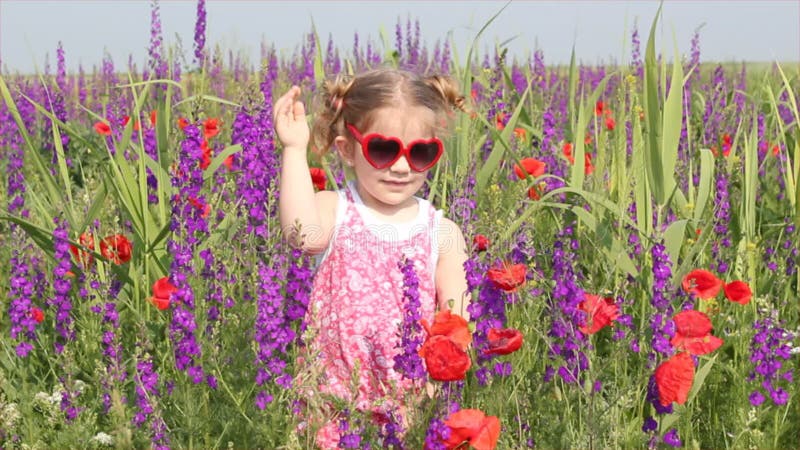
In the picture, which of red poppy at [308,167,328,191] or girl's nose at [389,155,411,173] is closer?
girl's nose at [389,155,411,173]

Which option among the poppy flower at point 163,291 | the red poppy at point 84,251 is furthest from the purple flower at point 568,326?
the red poppy at point 84,251

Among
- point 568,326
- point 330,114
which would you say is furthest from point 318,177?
point 568,326

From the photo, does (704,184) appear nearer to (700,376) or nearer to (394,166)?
(700,376)

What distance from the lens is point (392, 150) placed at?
301cm

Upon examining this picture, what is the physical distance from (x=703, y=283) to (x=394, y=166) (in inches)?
41.3

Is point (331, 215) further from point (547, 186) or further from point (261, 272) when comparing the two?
point (547, 186)

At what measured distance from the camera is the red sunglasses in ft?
9.80

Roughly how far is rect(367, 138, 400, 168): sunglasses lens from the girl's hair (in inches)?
6.9

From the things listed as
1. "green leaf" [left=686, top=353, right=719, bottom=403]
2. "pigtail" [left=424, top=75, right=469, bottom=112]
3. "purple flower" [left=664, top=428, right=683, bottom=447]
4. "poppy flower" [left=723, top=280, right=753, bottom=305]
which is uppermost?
"pigtail" [left=424, top=75, right=469, bottom=112]

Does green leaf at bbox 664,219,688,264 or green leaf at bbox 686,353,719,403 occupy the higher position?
green leaf at bbox 664,219,688,264

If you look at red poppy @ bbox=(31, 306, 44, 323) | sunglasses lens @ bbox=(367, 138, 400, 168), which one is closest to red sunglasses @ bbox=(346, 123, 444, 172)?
sunglasses lens @ bbox=(367, 138, 400, 168)

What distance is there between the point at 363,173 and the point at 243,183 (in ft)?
1.52

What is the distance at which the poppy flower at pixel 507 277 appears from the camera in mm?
2406

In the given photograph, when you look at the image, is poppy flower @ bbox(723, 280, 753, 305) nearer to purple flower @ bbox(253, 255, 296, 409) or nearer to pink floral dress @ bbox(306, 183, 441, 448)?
pink floral dress @ bbox(306, 183, 441, 448)
